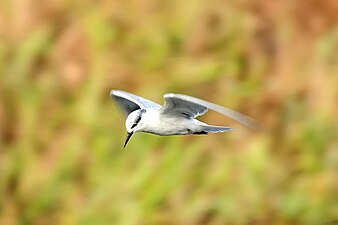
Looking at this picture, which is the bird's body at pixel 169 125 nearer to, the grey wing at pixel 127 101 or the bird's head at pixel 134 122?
the bird's head at pixel 134 122

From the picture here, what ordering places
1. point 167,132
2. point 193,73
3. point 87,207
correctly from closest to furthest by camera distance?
point 167,132 → point 87,207 → point 193,73

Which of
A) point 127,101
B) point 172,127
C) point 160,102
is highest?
point 160,102

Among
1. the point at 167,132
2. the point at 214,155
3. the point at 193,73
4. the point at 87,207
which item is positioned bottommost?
the point at 167,132

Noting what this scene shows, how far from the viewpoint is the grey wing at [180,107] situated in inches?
146

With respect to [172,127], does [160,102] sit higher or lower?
higher

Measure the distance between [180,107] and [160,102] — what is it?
1.71m

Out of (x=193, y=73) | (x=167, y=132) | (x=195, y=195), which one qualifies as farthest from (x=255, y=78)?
(x=167, y=132)

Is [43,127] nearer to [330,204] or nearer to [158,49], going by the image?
[158,49]

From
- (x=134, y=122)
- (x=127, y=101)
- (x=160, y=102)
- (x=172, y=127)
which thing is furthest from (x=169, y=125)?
(x=160, y=102)

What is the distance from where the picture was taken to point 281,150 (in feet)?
18.3

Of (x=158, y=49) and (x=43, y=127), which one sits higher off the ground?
(x=158, y=49)

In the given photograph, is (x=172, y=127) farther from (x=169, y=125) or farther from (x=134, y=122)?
(x=134, y=122)

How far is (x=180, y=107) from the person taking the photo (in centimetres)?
375

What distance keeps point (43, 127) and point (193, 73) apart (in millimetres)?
591
